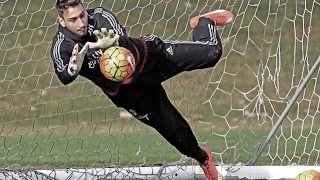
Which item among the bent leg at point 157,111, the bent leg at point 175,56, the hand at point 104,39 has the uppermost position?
the hand at point 104,39

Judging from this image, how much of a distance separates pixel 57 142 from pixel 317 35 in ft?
16.1

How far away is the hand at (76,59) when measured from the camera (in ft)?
20.1

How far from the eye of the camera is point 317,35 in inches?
519

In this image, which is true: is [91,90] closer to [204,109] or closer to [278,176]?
[204,109]

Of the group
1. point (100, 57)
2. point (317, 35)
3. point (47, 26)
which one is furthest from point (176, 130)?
point (317, 35)

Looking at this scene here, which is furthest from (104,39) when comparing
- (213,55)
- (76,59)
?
(213,55)

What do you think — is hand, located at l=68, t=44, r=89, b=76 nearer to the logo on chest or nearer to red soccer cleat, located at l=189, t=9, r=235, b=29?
the logo on chest

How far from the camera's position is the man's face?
21.5 ft

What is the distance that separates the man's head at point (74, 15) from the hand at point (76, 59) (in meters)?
0.43

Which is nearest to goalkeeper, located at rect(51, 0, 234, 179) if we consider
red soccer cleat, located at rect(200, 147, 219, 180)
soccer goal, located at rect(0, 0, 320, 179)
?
red soccer cleat, located at rect(200, 147, 219, 180)

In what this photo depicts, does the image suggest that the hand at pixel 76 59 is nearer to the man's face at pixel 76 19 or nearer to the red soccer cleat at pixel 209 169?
the man's face at pixel 76 19

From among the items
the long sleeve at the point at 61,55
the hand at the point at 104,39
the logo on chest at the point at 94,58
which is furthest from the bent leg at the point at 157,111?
the hand at the point at 104,39

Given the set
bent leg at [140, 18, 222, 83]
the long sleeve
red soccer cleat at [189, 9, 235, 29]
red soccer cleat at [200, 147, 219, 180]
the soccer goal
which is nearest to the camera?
the long sleeve

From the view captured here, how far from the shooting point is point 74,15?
21.5ft
